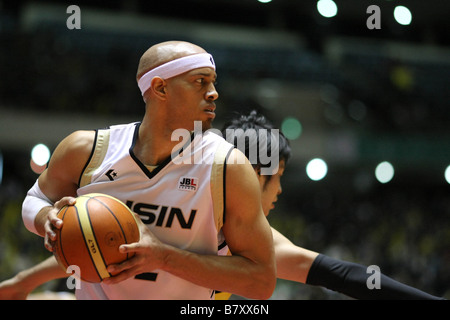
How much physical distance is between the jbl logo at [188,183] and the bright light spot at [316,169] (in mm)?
13611

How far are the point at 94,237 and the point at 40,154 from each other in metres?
10.7

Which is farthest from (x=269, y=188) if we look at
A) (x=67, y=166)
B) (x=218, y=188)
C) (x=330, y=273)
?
(x=67, y=166)

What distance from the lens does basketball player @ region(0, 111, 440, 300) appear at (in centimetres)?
358

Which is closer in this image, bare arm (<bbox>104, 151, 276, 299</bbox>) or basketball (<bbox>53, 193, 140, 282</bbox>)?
basketball (<bbox>53, 193, 140, 282</bbox>)

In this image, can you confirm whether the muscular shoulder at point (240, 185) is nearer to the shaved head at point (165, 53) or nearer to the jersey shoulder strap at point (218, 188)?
the jersey shoulder strap at point (218, 188)

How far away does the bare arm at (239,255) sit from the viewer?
2533 millimetres

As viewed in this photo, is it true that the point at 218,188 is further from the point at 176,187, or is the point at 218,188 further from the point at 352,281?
the point at 352,281

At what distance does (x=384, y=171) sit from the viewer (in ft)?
55.4

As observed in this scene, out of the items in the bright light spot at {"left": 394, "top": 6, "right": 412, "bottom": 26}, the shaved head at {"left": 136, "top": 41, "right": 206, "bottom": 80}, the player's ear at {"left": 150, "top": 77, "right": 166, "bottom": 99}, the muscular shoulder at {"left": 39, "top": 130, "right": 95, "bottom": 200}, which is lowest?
the muscular shoulder at {"left": 39, "top": 130, "right": 95, "bottom": 200}

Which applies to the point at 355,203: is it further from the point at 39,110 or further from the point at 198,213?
the point at 198,213

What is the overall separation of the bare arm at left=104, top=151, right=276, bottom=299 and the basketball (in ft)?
0.39

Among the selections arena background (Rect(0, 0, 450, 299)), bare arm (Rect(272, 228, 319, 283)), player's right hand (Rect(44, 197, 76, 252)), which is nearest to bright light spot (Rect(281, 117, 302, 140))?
arena background (Rect(0, 0, 450, 299))

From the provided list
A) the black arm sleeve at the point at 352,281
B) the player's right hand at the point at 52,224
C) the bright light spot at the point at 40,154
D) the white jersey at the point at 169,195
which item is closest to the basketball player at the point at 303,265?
the black arm sleeve at the point at 352,281

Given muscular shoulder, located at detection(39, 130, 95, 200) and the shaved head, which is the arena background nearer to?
muscular shoulder, located at detection(39, 130, 95, 200)
